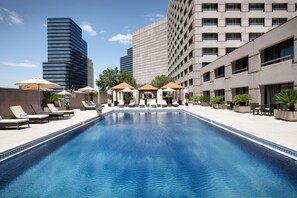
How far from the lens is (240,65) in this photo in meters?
20.2

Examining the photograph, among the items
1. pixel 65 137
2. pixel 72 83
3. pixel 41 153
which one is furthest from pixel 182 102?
pixel 72 83

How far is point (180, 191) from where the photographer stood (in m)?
3.57

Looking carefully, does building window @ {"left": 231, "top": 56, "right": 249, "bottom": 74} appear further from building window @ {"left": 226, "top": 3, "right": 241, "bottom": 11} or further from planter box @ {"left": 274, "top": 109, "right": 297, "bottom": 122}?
building window @ {"left": 226, "top": 3, "right": 241, "bottom": 11}

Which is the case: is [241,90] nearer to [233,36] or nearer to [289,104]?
[289,104]

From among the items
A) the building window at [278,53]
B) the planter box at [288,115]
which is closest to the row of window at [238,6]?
the building window at [278,53]

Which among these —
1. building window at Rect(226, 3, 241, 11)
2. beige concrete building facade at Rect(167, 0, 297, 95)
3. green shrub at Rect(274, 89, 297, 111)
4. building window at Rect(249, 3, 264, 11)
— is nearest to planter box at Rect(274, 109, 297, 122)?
green shrub at Rect(274, 89, 297, 111)

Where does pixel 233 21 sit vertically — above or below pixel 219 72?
above

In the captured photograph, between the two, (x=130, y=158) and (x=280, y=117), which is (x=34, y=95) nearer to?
(x=130, y=158)

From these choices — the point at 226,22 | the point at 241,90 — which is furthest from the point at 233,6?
the point at 241,90

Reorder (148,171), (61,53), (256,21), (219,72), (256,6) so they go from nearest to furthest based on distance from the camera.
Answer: (148,171) < (219,72) < (256,6) < (256,21) < (61,53)

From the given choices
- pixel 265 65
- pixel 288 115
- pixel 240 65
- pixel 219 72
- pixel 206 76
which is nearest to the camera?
pixel 288 115

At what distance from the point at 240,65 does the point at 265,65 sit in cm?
461

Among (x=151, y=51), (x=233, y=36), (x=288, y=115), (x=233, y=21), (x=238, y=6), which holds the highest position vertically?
(x=151, y=51)

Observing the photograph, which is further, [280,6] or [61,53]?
[61,53]
